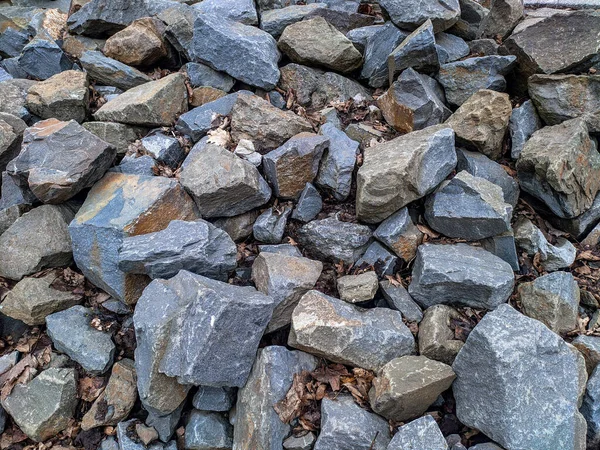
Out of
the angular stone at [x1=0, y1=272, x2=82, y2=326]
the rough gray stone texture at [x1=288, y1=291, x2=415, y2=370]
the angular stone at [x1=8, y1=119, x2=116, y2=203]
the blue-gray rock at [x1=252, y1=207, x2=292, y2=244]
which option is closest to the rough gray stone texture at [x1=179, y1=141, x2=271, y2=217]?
the blue-gray rock at [x1=252, y1=207, x2=292, y2=244]

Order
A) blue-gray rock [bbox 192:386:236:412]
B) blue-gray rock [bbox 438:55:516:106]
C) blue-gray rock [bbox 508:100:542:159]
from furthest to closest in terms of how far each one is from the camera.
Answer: blue-gray rock [bbox 438:55:516:106], blue-gray rock [bbox 508:100:542:159], blue-gray rock [bbox 192:386:236:412]

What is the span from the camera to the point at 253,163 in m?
→ 4.43

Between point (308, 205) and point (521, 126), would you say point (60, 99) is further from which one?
point (521, 126)

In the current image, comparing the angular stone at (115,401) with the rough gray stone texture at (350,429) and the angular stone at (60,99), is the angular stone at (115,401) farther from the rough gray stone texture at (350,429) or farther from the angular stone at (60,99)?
the angular stone at (60,99)

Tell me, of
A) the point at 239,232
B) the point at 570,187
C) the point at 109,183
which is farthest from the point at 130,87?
the point at 570,187

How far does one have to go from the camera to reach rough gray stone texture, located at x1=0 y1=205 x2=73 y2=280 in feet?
13.6

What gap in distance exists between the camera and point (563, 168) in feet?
13.1

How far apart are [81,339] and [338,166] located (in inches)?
103

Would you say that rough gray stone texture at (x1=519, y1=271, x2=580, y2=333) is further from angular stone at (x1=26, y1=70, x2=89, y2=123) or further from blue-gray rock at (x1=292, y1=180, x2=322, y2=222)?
angular stone at (x1=26, y1=70, x2=89, y2=123)

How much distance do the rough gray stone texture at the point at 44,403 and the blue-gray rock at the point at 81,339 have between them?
0.18 m

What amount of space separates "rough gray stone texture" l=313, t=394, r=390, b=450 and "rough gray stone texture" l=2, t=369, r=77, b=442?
2008 mm

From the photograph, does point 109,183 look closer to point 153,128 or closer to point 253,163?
point 153,128

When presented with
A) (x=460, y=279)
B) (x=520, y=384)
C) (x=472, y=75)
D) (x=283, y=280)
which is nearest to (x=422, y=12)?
(x=472, y=75)

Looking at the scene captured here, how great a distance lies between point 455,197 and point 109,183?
3.09 meters
